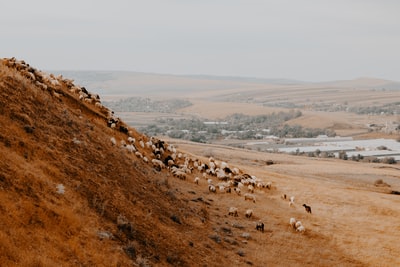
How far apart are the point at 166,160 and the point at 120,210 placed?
19618 mm

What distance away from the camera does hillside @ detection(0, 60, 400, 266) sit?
1862cm

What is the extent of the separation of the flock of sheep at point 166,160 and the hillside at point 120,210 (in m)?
0.27

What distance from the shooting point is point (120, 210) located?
2339 centimetres

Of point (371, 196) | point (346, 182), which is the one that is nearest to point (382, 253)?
point (371, 196)

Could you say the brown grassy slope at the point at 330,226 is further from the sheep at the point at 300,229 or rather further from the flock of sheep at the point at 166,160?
the flock of sheep at the point at 166,160

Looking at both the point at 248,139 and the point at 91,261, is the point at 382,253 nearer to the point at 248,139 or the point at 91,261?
the point at 91,261

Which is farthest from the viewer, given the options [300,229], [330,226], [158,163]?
[158,163]

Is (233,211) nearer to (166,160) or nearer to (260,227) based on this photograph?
(260,227)

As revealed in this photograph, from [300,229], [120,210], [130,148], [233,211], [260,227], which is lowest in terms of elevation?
[300,229]

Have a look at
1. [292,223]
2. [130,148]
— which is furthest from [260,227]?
[130,148]

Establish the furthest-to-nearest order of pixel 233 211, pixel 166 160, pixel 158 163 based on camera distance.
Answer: pixel 166 160
pixel 158 163
pixel 233 211

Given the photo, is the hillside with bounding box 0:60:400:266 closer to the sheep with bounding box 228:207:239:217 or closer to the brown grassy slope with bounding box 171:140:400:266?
the brown grassy slope with bounding box 171:140:400:266

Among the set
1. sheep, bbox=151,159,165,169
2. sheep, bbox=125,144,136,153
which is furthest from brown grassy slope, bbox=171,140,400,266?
sheep, bbox=125,144,136,153

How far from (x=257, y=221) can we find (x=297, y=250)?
4651 mm
